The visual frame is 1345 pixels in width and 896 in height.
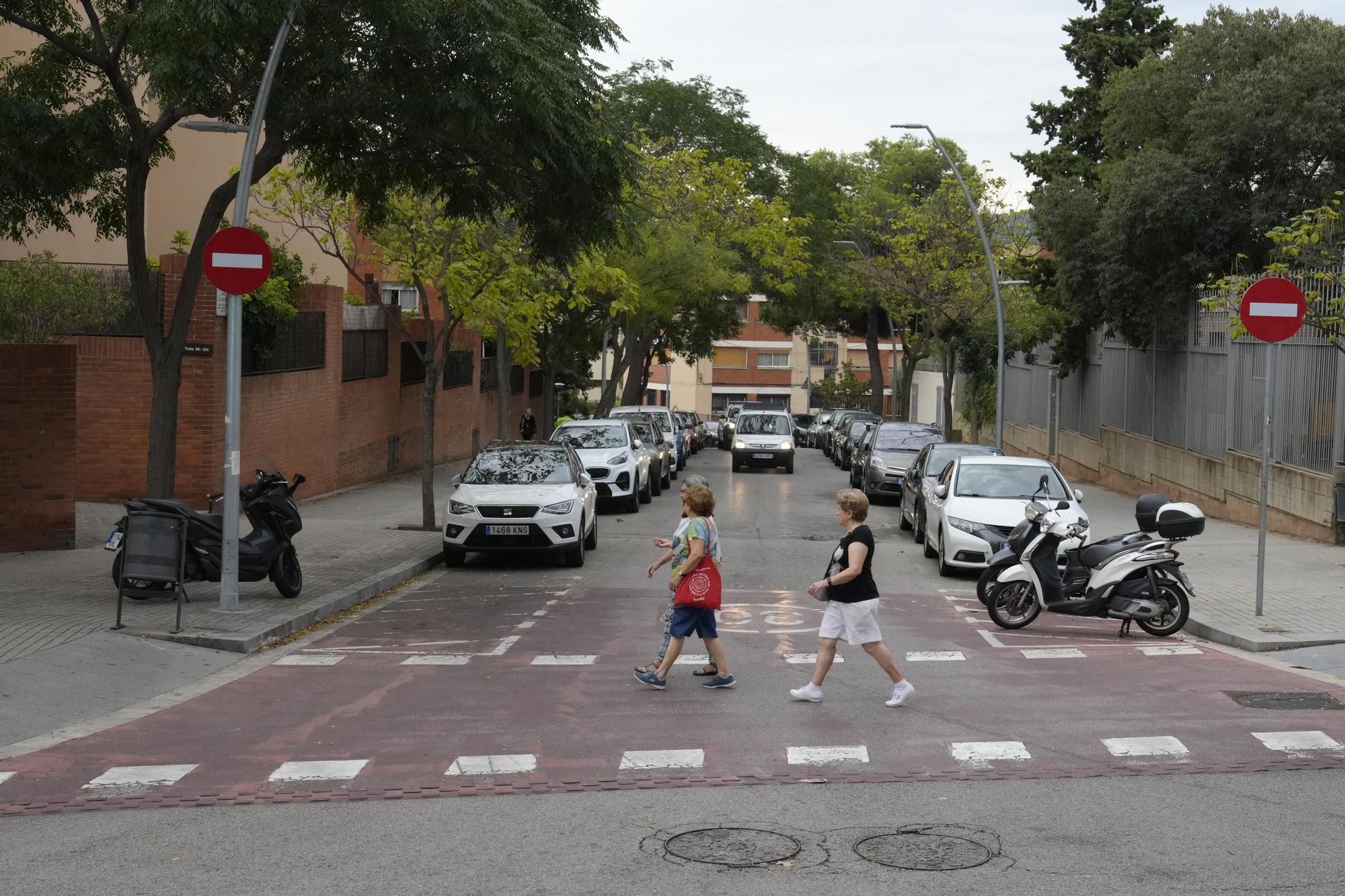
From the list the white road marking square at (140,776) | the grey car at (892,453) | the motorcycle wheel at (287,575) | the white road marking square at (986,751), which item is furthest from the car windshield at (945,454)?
the white road marking square at (140,776)

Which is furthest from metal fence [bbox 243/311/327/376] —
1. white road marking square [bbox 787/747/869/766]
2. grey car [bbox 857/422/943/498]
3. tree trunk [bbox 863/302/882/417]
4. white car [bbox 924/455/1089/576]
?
tree trunk [bbox 863/302/882/417]

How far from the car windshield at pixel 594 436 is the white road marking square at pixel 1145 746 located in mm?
18932

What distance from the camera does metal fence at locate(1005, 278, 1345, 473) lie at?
67.5 feet

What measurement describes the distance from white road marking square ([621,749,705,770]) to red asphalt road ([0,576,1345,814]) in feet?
0.20

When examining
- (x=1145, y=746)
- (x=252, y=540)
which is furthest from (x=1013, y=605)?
(x=252, y=540)

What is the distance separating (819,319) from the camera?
6775 centimetres

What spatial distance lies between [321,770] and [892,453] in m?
22.4

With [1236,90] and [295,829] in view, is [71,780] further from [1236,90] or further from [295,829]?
[1236,90]

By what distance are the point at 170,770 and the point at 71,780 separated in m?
0.49

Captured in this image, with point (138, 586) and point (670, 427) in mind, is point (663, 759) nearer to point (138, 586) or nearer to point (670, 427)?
point (138, 586)

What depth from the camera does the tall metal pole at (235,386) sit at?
13000 mm

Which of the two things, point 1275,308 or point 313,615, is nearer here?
point 1275,308

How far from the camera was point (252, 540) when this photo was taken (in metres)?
13.9

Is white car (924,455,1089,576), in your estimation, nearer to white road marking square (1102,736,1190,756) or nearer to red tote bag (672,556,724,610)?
red tote bag (672,556,724,610)
